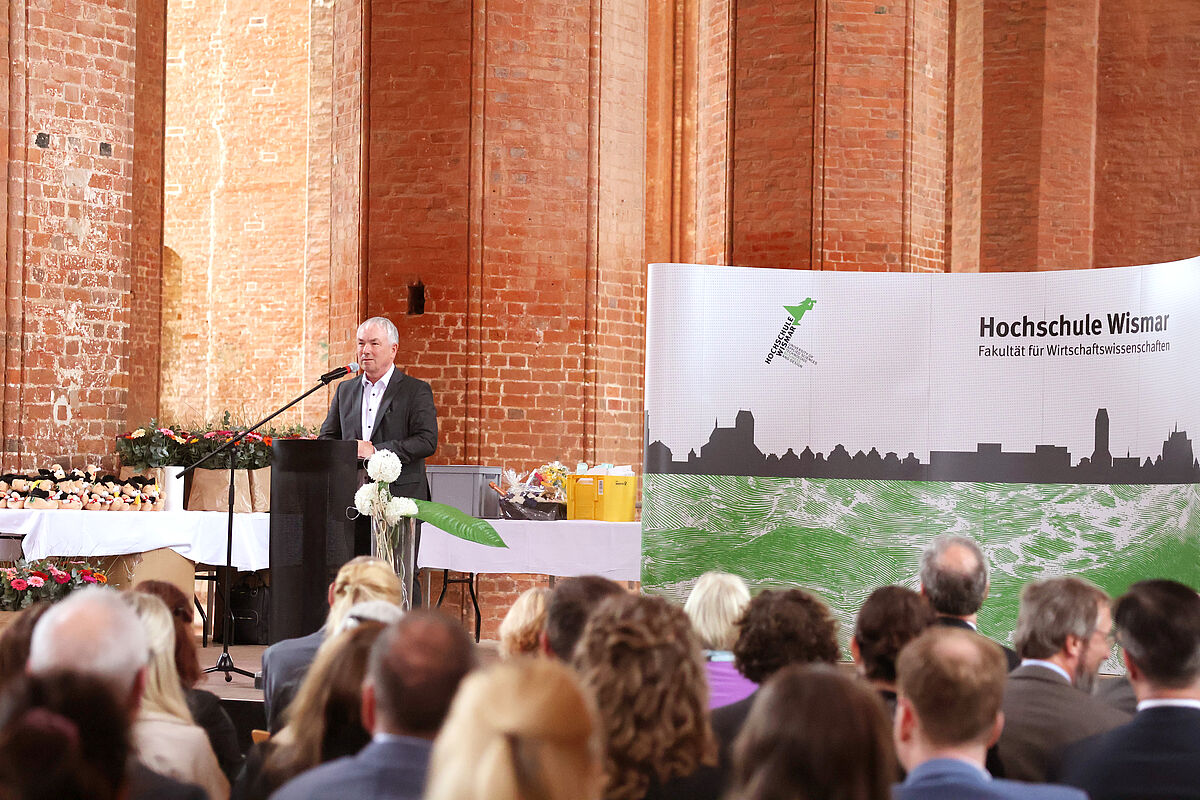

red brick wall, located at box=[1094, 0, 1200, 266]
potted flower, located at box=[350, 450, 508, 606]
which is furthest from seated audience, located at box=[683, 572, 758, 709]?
red brick wall, located at box=[1094, 0, 1200, 266]

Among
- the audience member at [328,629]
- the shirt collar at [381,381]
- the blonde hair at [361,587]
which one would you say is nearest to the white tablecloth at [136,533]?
the shirt collar at [381,381]

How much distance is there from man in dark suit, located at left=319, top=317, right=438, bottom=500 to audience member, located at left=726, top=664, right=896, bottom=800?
16.2ft

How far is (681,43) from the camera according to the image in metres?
16.8

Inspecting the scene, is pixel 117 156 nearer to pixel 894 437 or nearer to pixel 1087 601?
pixel 894 437

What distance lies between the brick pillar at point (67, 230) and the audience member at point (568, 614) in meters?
6.88

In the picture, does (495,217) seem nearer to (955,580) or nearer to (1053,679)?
(955,580)

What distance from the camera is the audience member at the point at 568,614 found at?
344 cm

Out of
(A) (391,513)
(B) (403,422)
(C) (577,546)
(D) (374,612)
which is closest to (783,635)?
(D) (374,612)

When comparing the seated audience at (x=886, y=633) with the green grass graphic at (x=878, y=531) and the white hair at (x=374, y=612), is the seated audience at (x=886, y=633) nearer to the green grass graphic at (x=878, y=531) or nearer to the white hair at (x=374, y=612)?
the white hair at (x=374, y=612)

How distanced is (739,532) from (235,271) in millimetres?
13367

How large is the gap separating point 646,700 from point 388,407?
4.45 metres

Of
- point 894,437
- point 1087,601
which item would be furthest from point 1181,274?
point 1087,601

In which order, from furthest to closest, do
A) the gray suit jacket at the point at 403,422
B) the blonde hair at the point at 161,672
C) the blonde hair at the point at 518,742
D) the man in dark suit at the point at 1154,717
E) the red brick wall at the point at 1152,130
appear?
the red brick wall at the point at 1152,130, the gray suit jacket at the point at 403,422, the blonde hair at the point at 161,672, the man in dark suit at the point at 1154,717, the blonde hair at the point at 518,742

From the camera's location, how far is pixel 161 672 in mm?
3145
